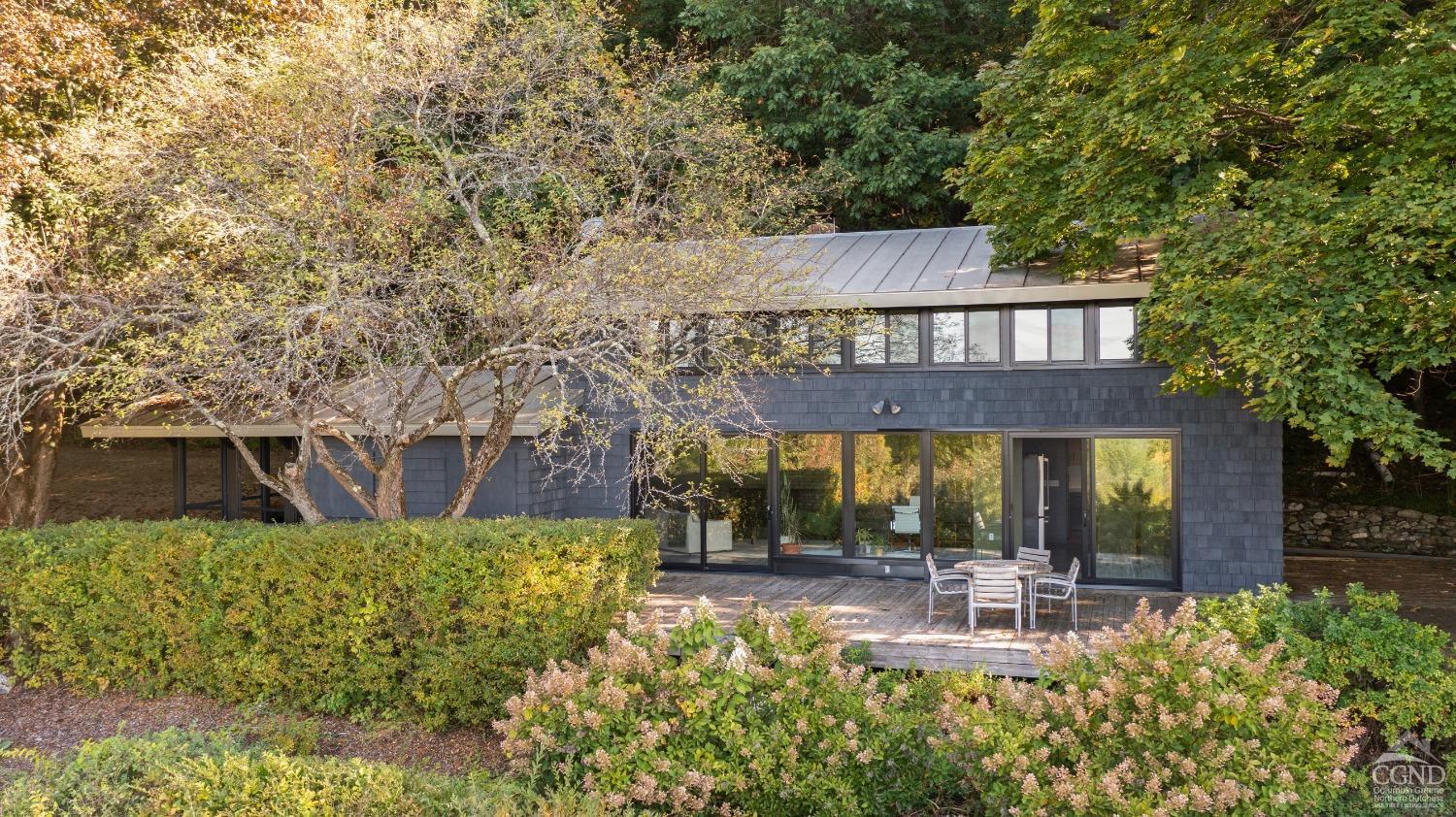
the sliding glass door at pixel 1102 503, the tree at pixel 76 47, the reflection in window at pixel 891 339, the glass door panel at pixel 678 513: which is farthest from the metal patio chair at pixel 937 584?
the tree at pixel 76 47

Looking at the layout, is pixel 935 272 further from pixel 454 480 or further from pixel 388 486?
pixel 388 486

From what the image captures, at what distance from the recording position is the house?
32.7ft

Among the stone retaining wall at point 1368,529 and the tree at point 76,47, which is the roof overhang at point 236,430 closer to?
the tree at point 76,47

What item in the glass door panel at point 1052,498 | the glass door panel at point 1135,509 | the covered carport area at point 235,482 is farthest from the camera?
the covered carport area at point 235,482

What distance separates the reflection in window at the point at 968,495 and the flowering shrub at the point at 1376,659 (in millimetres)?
4713

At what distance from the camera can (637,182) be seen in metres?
8.96

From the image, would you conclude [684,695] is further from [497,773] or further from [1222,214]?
[1222,214]

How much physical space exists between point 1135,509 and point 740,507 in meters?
4.64

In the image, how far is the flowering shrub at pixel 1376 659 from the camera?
5680 millimetres

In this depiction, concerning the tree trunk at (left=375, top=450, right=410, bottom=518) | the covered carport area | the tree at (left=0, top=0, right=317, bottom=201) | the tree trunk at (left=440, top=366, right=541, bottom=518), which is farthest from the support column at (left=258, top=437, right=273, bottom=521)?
the tree trunk at (left=440, top=366, right=541, bottom=518)

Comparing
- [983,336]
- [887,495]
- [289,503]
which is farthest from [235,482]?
[983,336]

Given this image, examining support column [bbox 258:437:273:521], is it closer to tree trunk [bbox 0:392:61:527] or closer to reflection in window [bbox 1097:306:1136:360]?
tree trunk [bbox 0:392:61:527]

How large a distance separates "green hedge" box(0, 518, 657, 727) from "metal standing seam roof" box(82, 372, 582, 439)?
10.7 feet

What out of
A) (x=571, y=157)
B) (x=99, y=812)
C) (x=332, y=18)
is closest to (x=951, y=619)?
(x=571, y=157)
